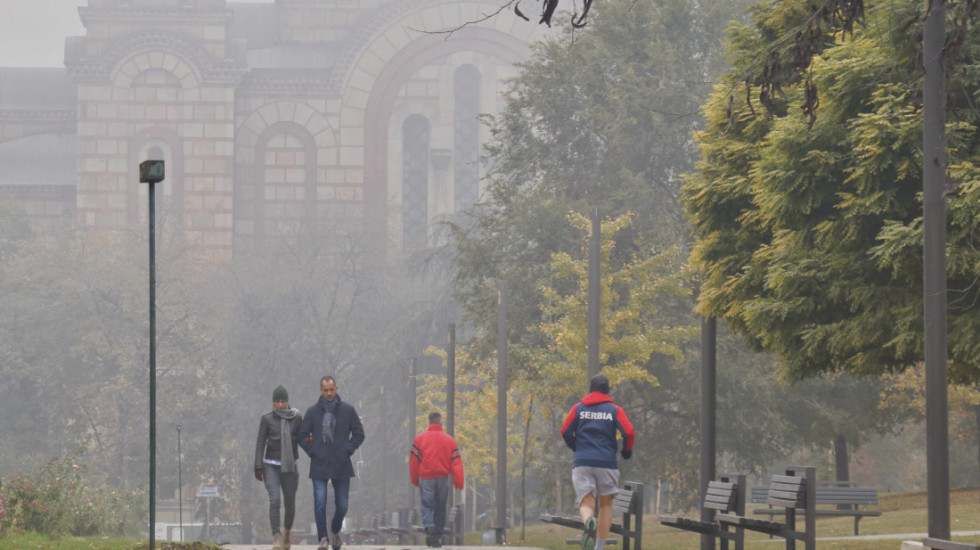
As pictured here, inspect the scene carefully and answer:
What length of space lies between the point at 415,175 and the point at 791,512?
75.9 metres

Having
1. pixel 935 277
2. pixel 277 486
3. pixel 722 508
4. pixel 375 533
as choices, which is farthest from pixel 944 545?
pixel 375 533

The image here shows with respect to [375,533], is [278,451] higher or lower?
higher

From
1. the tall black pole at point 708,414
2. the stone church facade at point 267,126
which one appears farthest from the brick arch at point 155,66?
the tall black pole at point 708,414

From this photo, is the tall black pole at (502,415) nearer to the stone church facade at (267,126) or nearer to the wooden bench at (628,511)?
the wooden bench at (628,511)

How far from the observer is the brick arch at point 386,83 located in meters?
88.4

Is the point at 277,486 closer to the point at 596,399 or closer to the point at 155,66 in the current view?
the point at 596,399

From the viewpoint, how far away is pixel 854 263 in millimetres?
18156

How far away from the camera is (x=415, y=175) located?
90.2 metres

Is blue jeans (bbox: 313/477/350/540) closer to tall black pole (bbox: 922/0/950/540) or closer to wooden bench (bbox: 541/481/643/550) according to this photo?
wooden bench (bbox: 541/481/643/550)

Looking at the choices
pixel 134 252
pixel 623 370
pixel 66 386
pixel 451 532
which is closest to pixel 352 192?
pixel 134 252

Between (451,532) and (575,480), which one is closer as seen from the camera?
(575,480)

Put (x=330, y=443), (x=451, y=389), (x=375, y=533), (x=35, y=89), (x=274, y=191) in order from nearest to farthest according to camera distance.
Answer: (x=330, y=443) < (x=375, y=533) < (x=451, y=389) < (x=274, y=191) < (x=35, y=89)

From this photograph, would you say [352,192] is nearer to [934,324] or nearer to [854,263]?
[854,263]

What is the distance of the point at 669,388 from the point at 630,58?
977cm
